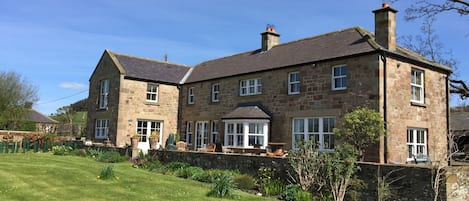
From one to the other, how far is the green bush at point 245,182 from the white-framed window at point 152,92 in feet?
53.1

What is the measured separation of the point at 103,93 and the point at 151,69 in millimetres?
4115

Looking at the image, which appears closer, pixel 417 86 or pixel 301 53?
pixel 417 86

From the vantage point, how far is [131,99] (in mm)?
27797

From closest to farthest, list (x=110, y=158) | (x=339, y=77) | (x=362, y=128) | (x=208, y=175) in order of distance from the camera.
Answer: (x=208, y=175) < (x=362, y=128) < (x=339, y=77) < (x=110, y=158)

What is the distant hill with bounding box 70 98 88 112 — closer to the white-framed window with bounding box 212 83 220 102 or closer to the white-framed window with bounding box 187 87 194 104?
the white-framed window with bounding box 187 87 194 104

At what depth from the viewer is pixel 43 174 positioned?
13.8 meters

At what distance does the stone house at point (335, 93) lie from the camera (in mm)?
17391

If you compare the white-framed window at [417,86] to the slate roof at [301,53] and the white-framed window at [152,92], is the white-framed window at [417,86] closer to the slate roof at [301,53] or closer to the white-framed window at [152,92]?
the slate roof at [301,53]

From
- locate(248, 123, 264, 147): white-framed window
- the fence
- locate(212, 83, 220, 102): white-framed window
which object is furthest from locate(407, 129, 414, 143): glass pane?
the fence

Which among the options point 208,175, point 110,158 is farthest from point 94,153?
point 208,175

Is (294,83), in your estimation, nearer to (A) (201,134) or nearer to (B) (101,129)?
(A) (201,134)

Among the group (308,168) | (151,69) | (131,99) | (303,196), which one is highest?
(151,69)

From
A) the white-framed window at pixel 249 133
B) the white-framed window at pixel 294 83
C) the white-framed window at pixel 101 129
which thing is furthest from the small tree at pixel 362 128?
the white-framed window at pixel 101 129

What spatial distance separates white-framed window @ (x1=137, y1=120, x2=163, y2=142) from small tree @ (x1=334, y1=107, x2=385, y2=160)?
53.6ft
